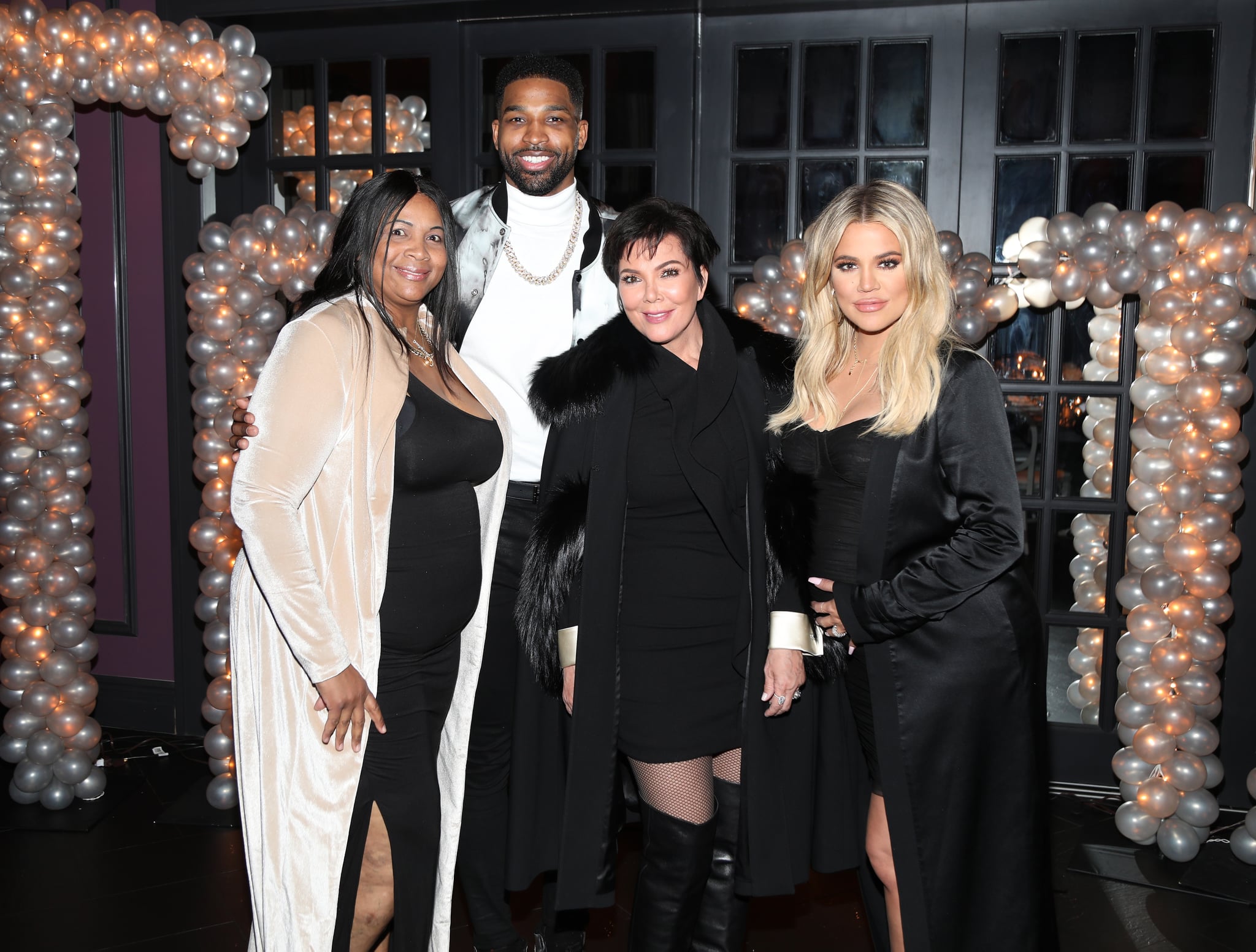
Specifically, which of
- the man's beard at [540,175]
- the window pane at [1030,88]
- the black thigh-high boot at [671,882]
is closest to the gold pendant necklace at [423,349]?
the man's beard at [540,175]

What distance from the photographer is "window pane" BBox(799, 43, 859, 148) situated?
162 inches

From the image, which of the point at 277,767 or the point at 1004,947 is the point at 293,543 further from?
the point at 1004,947

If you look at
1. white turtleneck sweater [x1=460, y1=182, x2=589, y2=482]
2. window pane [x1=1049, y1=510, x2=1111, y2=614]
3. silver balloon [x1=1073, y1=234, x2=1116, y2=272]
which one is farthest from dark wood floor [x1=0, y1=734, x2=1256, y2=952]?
silver balloon [x1=1073, y1=234, x2=1116, y2=272]

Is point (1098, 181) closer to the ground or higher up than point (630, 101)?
closer to the ground

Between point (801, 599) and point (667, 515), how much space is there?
367 mm

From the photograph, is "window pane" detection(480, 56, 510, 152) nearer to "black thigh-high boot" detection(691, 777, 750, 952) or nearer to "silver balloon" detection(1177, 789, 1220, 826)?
"black thigh-high boot" detection(691, 777, 750, 952)

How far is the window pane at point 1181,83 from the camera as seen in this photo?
388 cm

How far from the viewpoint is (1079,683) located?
422 cm

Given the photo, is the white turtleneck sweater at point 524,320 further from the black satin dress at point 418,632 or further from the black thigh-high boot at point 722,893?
the black thigh-high boot at point 722,893

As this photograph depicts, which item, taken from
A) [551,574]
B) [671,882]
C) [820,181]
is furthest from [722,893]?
[820,181]

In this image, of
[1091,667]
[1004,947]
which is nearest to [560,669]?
[1004,947]

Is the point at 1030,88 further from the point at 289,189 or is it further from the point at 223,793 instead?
the point at 223,793

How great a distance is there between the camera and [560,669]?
247cm

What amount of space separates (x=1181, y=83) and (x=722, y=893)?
343 cm
